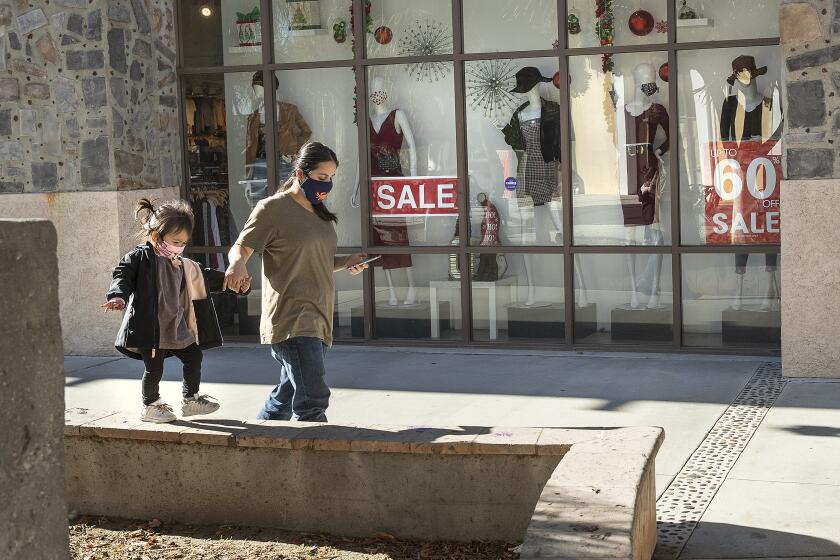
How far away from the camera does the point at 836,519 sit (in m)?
5.38

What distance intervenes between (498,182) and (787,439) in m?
4.22

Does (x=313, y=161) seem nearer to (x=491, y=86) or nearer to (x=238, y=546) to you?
(x=238, y=546)

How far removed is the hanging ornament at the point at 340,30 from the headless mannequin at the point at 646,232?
2.58m

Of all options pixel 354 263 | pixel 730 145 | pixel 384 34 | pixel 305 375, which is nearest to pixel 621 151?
pixel 730 145

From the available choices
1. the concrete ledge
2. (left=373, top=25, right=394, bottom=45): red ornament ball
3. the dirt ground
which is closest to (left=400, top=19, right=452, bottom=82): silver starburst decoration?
(left=373, top=25, right=394, bottom=45): red ornament ball

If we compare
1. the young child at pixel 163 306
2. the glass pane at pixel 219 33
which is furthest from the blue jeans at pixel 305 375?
the glass pane at pixel 219 33

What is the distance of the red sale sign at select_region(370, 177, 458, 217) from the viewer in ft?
35.1

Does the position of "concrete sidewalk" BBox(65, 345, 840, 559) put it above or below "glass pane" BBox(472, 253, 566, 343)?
below

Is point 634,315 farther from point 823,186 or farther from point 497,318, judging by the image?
point 823,186

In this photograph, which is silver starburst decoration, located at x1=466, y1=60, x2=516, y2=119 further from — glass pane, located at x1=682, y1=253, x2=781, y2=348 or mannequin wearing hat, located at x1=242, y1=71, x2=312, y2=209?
glass pane, located at x1=682, y1=253, x2=781, y2=348

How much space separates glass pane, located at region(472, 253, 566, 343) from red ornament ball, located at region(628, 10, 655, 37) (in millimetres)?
1974

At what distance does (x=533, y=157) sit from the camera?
34.3ft

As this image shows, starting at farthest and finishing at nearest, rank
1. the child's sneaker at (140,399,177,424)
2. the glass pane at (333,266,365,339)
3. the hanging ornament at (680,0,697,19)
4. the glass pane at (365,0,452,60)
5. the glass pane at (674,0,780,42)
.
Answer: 1. the glass pane at (333,266,365,339)
2. the glass pane at (365,0,452,60)
3. the hanging ornament at (680,0,697,19)
4. the glass pane at (674,0,780,42)
5. the child's sneaker at (140,399,177,424)

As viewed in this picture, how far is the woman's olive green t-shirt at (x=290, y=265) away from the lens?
6156 mm
